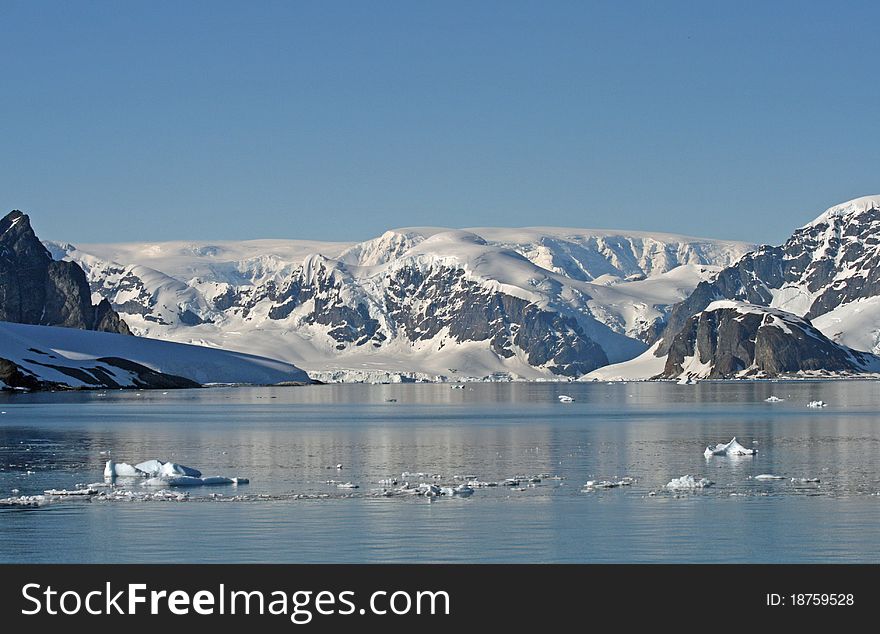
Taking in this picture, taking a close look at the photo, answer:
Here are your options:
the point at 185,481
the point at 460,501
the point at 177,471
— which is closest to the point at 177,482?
the point at 185,481

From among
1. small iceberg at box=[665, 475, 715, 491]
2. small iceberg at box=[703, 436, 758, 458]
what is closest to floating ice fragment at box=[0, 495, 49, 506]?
small iceberg at box=[665, 475, 715, 491]

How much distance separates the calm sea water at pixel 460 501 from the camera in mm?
41812

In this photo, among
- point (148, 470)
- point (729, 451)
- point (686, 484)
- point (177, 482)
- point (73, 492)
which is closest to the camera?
point (73, 492)

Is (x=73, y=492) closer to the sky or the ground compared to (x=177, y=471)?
closer to the ground

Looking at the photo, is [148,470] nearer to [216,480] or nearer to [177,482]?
[177,482]

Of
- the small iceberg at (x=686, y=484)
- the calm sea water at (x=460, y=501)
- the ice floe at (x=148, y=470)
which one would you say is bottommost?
the calm sea water at (x=460, y=501)

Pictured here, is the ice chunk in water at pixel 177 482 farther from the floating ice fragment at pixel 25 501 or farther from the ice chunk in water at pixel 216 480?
the floating ice fragment at pixel 25 501

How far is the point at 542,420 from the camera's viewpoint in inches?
4953

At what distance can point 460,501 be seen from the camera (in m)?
54.1

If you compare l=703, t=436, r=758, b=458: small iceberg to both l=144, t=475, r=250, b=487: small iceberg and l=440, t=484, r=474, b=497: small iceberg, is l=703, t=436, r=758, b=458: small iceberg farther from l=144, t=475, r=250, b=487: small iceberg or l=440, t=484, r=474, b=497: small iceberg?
l=144, t=475, r=250, b=487: small iceberg

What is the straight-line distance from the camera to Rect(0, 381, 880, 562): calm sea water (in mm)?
41812

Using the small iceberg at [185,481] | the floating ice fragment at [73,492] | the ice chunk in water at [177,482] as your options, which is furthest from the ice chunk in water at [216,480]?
the floating ice fragment at [73,492]

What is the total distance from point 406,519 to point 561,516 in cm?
529
